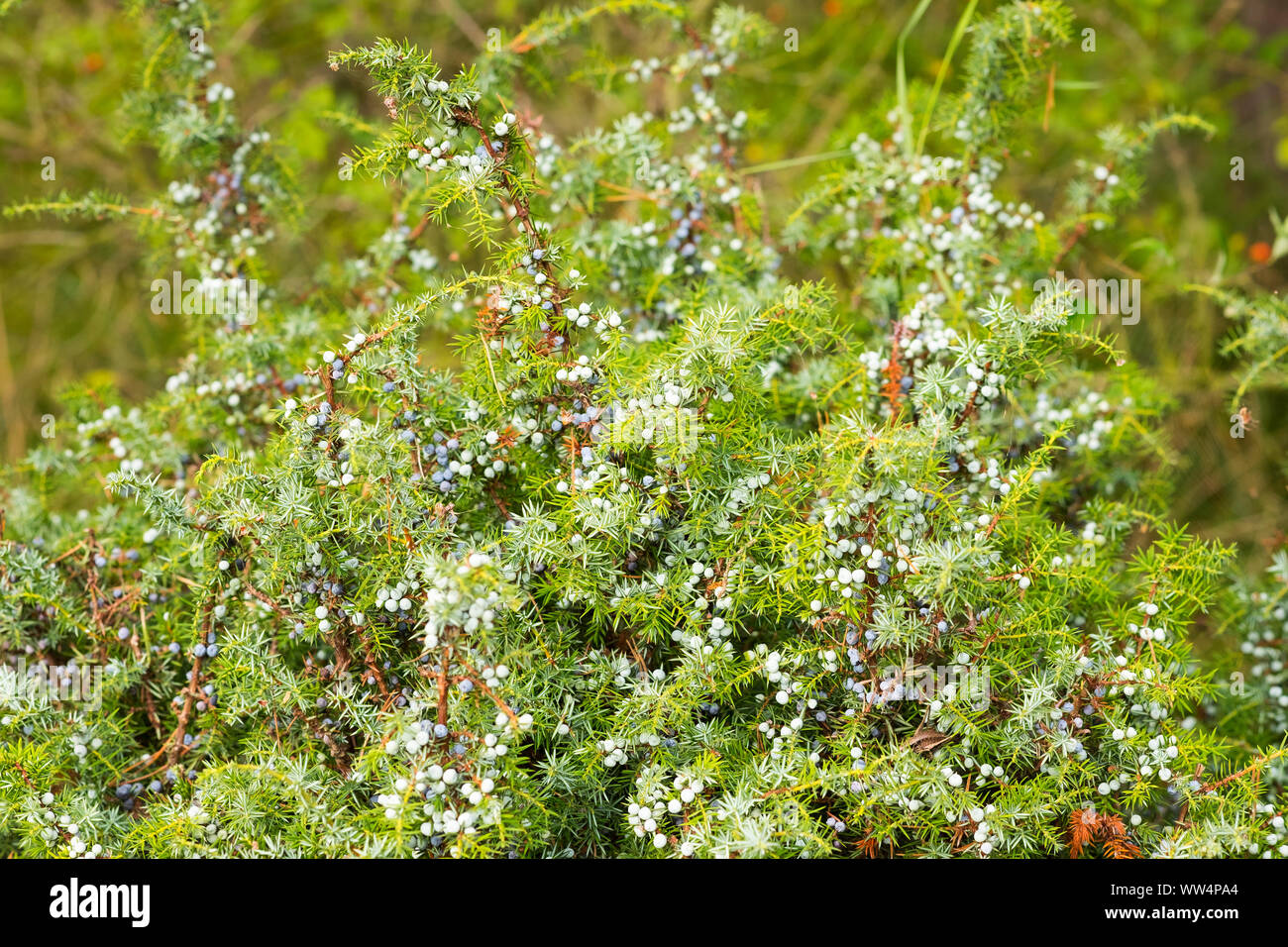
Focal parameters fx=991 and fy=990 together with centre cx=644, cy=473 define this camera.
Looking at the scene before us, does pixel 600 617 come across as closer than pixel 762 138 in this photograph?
Yes

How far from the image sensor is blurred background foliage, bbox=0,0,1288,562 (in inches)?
111

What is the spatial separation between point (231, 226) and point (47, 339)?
1.99 m

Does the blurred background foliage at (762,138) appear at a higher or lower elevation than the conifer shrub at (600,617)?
higher

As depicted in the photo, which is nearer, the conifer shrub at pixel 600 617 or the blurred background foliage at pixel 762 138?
the conifer shrub at pixel 600 617

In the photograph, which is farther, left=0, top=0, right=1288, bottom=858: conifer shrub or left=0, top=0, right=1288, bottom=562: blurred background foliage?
left=0, top=0, right=1288, bottom=562: blurred background foliage

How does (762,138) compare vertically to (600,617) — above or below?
above

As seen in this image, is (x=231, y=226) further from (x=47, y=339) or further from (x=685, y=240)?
(x=47, y=339)

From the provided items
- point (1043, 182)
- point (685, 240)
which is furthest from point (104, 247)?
point (1043, 182)

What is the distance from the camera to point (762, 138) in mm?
3375

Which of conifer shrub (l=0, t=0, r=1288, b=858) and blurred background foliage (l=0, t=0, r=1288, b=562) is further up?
blurred background foliage (l=0, t=0, r=1288, b=562)

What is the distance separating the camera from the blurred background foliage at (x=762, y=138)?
9.23 feet

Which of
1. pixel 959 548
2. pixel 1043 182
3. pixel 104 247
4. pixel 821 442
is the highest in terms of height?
pixel 1043 182

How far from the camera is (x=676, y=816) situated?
4.47 feet
